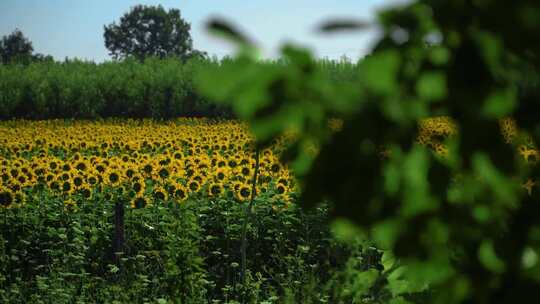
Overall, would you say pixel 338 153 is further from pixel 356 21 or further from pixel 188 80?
pixel 188 80

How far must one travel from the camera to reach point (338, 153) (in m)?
1.71

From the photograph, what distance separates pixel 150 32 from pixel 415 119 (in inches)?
3072

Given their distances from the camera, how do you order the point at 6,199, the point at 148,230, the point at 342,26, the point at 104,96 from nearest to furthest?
1. the point at 342,26
2. the point at 148,230
3. the point at 6,199
4. the point at 104,96

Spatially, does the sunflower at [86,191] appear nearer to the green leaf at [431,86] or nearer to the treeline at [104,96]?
the green leaf at [431,86]

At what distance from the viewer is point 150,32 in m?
78.1

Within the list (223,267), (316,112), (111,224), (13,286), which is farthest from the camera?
(111,224)

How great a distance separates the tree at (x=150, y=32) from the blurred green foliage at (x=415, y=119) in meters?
75.2

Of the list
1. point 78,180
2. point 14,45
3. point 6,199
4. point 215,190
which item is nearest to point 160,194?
point 215,190

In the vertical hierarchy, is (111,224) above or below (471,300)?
below

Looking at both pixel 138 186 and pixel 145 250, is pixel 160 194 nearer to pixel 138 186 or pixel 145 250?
pixel 138 186

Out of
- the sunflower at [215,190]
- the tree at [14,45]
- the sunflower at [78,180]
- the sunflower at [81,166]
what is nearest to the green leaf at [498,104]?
the sunflower at [215,190]

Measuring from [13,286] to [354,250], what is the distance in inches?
146

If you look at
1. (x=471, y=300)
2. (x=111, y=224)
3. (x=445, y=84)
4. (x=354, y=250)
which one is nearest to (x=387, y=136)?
(x=445, y=84)

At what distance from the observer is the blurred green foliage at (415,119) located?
1.65 meters
